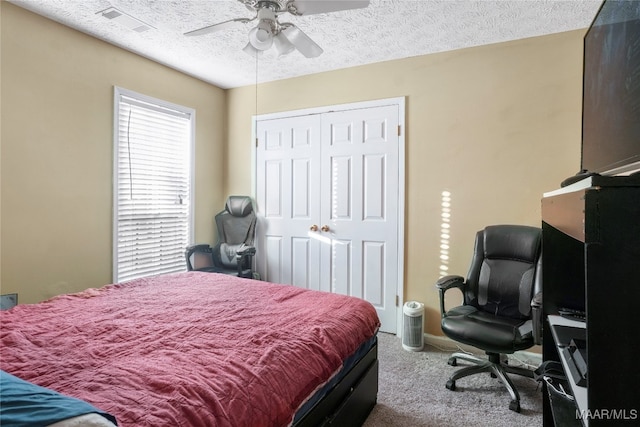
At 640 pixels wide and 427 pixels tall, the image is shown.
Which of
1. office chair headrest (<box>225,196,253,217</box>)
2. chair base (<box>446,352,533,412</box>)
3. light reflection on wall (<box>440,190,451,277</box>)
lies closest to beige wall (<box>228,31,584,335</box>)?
light reflection on wall (<box>440,190,451,277</box>)

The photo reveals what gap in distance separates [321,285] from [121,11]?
9.72ft

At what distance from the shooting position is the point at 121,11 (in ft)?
8.03

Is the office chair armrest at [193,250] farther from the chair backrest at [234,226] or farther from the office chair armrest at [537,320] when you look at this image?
the office chair armrest at [537,320]

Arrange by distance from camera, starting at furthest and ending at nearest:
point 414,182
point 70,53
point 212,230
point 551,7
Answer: point 212,230 < point 414,182 < point 70,53 < point 551,7

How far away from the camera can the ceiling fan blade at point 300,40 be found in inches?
81.1

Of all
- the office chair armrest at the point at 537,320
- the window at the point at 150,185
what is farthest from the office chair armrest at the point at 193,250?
the office chair armrest at the point at 537,320

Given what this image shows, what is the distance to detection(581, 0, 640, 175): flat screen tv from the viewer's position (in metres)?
1.08

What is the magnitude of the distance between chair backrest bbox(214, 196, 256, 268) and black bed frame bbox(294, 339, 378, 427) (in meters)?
2.17

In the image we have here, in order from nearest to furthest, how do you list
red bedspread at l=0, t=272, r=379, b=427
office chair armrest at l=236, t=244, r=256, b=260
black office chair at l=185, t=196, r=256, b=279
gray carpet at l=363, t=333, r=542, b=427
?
red bedspread at l=0, t=272, r=379, b=427 → gray carpet at l=363, t=333, r=542, b=427 → office chair armrest at l=236, t=244, r=256, b=260 → black office chair at l=185, t=196, r=256, b=279

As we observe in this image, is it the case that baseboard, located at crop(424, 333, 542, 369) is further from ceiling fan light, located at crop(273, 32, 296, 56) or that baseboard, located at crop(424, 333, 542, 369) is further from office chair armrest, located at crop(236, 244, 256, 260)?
ceiling fan light, located at crop(273, 32, 296, 56)

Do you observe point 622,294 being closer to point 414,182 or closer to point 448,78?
point 414,182

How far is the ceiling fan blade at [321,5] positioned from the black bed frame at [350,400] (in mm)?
1942

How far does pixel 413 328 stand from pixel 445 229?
94 centimetres

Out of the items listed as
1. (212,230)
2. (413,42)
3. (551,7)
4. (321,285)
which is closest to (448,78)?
(413,42)
